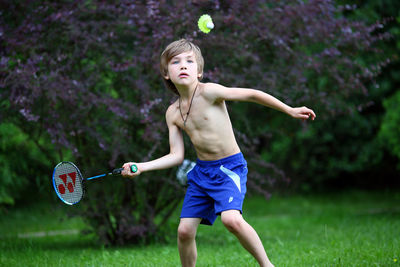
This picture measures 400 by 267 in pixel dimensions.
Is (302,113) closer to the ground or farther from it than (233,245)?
farther from it

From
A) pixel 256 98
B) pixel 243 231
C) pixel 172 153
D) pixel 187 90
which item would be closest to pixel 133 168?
pixel 172 153

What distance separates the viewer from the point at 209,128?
11.6 feet

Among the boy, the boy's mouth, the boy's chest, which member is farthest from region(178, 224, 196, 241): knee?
the boy's mouth

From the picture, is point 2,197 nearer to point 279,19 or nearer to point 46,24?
point 46,24

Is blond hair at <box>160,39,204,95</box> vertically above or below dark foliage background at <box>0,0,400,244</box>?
above

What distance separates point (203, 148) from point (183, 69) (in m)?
0.57

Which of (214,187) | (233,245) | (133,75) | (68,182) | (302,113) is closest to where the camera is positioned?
(302,113)

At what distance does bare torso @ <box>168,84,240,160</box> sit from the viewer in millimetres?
3510

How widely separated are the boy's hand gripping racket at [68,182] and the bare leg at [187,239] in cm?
73

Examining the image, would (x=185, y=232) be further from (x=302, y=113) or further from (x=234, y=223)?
(x=302, y=113)

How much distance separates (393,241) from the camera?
5.03m

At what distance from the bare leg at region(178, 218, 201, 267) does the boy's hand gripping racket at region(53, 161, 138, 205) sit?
A: 0.73 metres

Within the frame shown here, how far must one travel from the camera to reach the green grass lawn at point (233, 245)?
14.1 feet

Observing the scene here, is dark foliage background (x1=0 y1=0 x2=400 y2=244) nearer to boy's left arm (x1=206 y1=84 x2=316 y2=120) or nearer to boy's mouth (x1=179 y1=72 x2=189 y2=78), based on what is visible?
boy's mouth (x1=179 y1=72 x2=189 y2=78)
